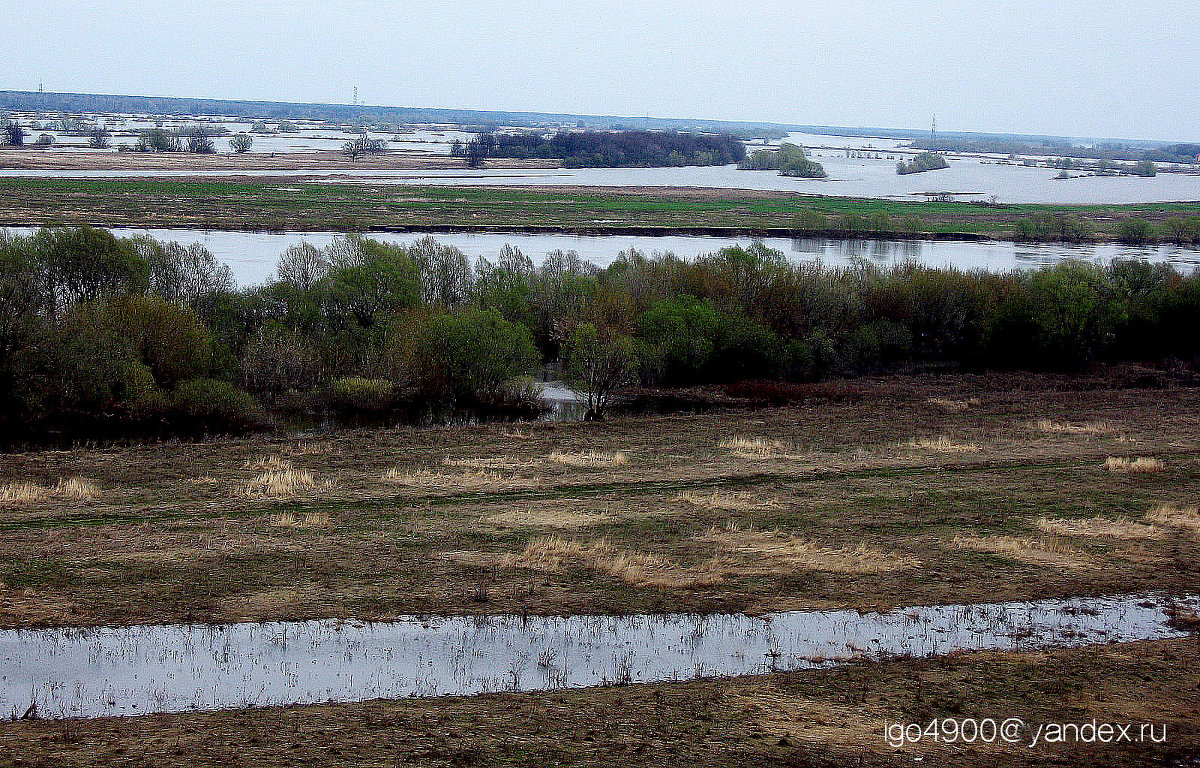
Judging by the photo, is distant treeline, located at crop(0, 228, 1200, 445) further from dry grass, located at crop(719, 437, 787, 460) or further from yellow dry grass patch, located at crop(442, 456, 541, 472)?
yellow dry grass patch, located at crop(442, 456, 541, 472)

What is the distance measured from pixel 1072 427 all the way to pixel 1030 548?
1131 centimetres

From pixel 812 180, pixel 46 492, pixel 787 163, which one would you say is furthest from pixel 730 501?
pixel 787 163

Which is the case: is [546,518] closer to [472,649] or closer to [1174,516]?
[472,649]

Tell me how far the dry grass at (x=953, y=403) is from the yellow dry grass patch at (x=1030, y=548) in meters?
12.9

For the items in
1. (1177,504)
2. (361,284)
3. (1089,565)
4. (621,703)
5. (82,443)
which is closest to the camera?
(621,703)

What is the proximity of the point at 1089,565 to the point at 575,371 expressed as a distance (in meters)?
16.9

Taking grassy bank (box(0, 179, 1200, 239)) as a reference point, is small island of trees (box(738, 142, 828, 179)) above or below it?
above

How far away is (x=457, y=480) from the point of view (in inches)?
891

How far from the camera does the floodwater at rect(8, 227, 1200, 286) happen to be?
2355 inches

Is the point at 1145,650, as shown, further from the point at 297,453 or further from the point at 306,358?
the point at 306,358

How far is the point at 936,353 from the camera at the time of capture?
4125 centimetres

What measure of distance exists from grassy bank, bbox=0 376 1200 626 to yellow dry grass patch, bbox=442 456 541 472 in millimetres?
85

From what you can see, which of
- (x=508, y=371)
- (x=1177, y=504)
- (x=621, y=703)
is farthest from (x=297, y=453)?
(x=1177, y=504)

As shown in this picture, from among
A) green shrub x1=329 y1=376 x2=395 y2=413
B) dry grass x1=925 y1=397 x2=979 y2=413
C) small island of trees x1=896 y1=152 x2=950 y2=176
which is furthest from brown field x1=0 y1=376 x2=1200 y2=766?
small island of trees x1=896 y1=152 x2=950 y2=176
